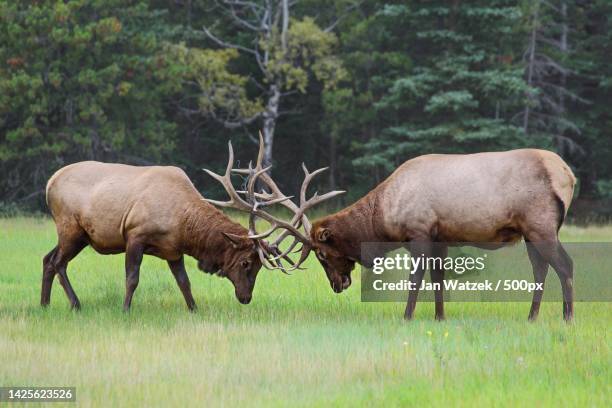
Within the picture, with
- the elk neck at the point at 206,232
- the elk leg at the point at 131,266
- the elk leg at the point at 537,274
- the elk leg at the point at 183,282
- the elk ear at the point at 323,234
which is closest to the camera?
the elk leg at the point at 537,274

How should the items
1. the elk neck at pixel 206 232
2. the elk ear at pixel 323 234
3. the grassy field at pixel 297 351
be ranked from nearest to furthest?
the grassy field at pixel 297 351 < the elk neck at pixel 206 232 < the elk ear at pixel 323 234

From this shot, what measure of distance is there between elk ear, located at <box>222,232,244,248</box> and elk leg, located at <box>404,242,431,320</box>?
173 cm

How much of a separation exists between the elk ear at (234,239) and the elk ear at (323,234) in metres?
0.83

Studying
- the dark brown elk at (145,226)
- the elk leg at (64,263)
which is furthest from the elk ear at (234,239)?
the elk leg at (64,263)

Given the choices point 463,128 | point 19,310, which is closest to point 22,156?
point 463,128

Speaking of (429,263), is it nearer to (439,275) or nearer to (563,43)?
(439,275)

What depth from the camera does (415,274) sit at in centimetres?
1009

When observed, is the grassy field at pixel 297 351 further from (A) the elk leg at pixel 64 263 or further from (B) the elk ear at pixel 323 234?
(B) the elk ear at pixel 323 234

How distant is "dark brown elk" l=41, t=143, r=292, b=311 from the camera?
33.8 feet

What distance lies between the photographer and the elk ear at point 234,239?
10.2 metres

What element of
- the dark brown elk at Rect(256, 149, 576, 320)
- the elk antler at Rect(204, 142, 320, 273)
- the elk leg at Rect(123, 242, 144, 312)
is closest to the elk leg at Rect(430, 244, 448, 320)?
the dark brown elk at Rect(256, 149, 576, 320)

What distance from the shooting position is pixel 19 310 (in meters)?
10.3

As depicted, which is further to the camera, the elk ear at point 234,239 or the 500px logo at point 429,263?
the elk ear at point 234,239

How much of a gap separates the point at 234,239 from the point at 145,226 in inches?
35.6
